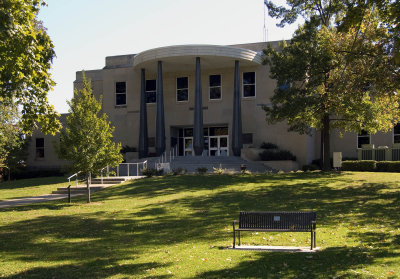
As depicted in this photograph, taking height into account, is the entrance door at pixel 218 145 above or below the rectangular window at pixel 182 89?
below

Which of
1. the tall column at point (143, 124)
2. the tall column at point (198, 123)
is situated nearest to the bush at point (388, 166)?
the tall column at point (198, 123)

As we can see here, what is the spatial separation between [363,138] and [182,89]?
16.8 metres

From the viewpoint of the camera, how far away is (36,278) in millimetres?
7391

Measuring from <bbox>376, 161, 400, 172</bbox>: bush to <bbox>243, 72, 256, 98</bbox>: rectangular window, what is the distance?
13.2m

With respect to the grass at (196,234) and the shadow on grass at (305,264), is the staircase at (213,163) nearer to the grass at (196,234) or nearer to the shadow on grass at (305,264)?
the grass at (196,234)

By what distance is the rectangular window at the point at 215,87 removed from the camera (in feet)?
127

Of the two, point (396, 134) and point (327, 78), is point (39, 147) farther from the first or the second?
point (396, 134)

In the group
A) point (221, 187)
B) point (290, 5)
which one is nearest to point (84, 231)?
point (221, 187)

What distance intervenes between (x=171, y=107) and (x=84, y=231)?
93.2 feet

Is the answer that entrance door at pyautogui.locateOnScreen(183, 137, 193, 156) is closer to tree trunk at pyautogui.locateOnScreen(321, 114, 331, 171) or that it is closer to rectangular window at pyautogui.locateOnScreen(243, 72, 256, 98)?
rectangular window at pyautogui.locateOnScreen(243, 72, 256, 98)

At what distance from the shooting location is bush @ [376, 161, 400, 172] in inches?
1081

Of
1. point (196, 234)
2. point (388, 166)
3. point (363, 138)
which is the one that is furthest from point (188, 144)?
point (196, 234)

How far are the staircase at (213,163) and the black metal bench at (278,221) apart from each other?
20.7 meters

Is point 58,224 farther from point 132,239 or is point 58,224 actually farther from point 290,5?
point 290,5
